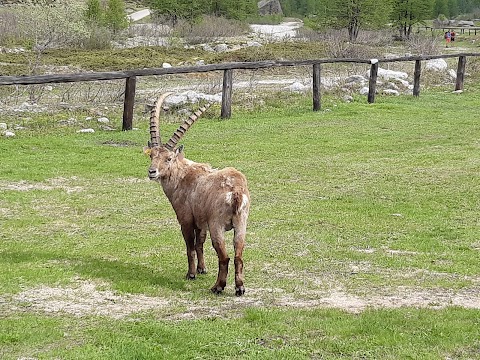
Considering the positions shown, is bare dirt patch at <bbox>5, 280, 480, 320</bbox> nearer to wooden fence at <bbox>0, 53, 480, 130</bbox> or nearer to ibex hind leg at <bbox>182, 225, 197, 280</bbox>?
ibex hind leg at <bbox>182, 225, 197, 280</bbox>

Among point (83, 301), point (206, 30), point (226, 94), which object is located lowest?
point (83, 301)

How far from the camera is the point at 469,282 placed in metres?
8.66

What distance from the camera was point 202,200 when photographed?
28.1 ft

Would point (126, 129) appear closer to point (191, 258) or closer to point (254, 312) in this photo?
point (191, 258)

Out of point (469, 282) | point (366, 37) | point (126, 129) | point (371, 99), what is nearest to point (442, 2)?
point (366, 37)

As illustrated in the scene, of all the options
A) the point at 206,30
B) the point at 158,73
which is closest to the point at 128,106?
the point at 158,73

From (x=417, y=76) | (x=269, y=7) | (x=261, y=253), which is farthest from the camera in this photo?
(x=269, y=7)

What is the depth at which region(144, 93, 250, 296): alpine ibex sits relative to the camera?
8203 millimetres

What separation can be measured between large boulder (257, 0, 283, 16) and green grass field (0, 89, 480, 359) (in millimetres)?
106859

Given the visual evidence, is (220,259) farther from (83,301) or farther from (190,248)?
(83,301)

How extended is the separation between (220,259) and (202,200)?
30.1 inches

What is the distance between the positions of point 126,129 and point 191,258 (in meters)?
11.5

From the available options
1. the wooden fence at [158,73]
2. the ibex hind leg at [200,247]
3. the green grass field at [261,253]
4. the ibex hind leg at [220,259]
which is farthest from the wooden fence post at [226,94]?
the ibex hind leg at [220,259]

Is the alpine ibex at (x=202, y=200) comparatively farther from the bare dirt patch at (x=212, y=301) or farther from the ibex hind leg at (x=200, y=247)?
the bare dirt patch at (x=212, y=301)
